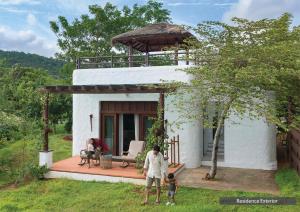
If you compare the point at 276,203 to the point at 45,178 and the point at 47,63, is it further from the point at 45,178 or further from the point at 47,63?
the point at 47,63

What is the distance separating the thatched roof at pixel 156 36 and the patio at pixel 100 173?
261 inches

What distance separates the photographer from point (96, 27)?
3212cm

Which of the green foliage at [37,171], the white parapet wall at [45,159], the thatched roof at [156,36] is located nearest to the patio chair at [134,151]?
the white parapet wall at [45,159]

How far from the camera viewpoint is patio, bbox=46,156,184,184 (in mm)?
12048

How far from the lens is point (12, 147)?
2008 cm

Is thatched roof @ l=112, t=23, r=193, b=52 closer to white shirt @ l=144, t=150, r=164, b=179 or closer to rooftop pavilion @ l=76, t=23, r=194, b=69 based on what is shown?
rooftop pavilion @ l=76, t=23, r=194, b=69

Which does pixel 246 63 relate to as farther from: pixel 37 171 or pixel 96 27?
pixel 96 27

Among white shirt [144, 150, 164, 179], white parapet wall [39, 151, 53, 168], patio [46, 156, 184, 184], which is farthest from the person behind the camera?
white parapet wall [39, 151, 53, 168]

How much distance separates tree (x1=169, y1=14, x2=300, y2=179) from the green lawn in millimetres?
2125

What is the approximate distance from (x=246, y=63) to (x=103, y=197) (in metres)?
6.37

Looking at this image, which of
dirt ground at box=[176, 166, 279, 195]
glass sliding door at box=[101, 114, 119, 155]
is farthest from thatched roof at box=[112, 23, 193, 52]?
dirt ground at box=[176, 166, 279, 195]

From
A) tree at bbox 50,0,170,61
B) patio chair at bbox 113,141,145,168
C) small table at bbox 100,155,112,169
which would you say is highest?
tree at bbox 50,0,170,61

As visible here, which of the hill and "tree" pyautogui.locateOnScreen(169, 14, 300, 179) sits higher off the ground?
the hill

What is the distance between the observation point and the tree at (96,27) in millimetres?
31812
